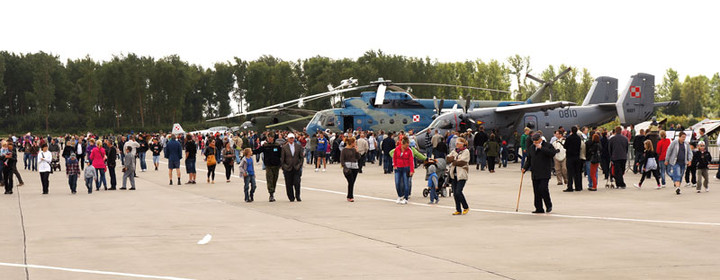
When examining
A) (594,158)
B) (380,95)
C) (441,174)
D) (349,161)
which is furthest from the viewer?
(380,95)

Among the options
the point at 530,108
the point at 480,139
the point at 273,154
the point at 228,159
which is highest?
the point at 530,108

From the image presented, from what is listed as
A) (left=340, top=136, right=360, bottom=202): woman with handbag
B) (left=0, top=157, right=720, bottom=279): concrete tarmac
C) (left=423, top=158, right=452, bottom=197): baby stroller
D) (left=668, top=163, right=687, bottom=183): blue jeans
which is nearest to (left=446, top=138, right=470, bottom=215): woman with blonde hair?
(left=0, top=157, right=720, bottom=279): concrete tarmac

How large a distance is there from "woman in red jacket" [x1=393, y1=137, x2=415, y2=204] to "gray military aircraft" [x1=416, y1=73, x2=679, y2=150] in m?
17.9

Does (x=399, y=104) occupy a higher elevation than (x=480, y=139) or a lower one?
higher

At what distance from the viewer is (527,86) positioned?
118500 millimetres

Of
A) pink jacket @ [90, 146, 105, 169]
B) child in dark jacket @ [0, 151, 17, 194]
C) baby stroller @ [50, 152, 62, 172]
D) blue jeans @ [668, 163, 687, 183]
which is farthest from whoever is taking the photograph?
baby stroller @ [50, 152, 62, 172]

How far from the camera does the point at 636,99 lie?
4025 cm

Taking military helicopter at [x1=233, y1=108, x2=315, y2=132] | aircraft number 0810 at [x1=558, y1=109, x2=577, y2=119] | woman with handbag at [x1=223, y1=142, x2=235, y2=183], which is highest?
military helicopter at [x1=233, y1=108, x2=315, y2=132]

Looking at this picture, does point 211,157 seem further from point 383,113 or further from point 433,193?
point 383,113

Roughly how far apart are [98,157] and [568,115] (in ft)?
79.8

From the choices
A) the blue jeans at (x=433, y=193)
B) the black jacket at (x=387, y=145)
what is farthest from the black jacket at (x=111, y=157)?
the black jacket at (x=387, y=145)

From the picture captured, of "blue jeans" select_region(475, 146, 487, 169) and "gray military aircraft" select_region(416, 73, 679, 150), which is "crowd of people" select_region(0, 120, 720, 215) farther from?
"gray military aircraft" select_region(416, 73, 679, 150)

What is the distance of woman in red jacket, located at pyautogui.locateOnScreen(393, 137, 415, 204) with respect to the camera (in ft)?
58.5

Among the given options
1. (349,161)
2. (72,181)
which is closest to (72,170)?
(72,181)
